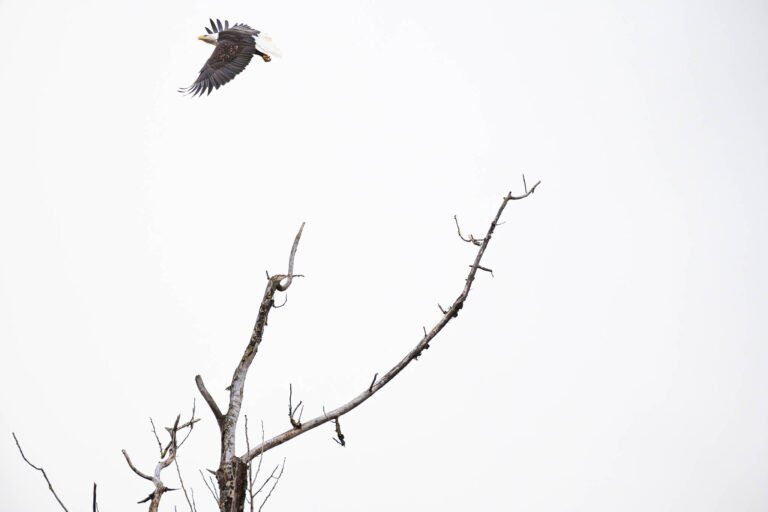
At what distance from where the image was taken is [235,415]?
3295 millimetres

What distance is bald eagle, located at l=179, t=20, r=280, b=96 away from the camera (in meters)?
12.0

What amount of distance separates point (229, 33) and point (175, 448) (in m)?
10.3

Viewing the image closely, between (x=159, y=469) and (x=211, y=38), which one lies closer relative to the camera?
(x=159, y=469)

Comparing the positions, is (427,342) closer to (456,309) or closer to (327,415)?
(456,309)

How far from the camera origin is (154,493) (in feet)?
11.5

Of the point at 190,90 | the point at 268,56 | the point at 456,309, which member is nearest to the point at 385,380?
the point at 456,309

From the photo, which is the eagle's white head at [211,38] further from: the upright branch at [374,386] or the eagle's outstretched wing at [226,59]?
the upright branch at [374,386]

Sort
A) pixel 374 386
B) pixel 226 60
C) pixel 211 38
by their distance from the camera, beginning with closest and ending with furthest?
1. pixel 374 386
2. pixel 226 60
3. pixel 211 38

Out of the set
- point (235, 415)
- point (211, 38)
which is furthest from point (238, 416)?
point (211, 38)

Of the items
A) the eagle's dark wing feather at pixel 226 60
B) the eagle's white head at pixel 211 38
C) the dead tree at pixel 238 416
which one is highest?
the eagle's white head at pixel 211 38

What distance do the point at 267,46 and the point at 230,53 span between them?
0.67m

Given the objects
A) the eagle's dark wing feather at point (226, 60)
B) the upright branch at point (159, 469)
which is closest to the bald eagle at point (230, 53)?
the eagle's dark wing feather at point (226, 60)

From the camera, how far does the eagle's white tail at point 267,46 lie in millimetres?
12398

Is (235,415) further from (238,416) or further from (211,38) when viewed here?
(211,38)
